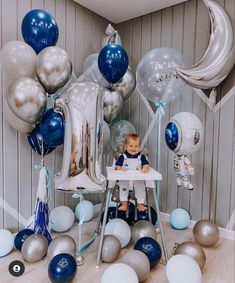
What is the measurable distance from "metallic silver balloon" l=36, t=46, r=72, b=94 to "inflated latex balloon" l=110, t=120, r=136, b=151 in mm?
752

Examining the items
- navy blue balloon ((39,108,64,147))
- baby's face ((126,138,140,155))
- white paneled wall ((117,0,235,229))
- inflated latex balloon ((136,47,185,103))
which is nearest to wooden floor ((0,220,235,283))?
white paneled wall ((117,0,235,229))

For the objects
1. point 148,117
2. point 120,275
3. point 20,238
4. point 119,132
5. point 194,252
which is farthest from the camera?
point 148,117

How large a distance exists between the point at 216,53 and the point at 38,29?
1210 millimetres

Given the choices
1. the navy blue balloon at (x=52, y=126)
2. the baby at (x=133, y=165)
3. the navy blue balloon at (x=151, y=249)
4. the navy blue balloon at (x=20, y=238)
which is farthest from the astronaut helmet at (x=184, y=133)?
the navy blue balloon at (x=20, y=238)

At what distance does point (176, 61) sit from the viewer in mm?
1917

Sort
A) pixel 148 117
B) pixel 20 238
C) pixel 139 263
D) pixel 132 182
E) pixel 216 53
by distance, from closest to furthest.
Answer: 1. pixel 139 263
2. pixel 20 238
3. pixel 216 53
4. pixel 132 182
5. pixel 148 117

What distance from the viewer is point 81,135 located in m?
1.42

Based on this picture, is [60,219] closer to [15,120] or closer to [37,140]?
[37,140]

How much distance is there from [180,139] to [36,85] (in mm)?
1010

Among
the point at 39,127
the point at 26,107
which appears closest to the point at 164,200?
the point at 39,127

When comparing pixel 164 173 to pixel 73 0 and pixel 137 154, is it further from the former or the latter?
pixel 73 0

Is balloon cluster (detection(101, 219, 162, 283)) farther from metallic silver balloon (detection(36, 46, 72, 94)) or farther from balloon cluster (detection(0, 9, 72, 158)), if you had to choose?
metallic silver balloon (detection(36, 46, 72, 94))

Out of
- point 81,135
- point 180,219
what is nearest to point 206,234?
point 180,219

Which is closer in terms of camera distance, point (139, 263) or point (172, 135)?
point (139, 263)
